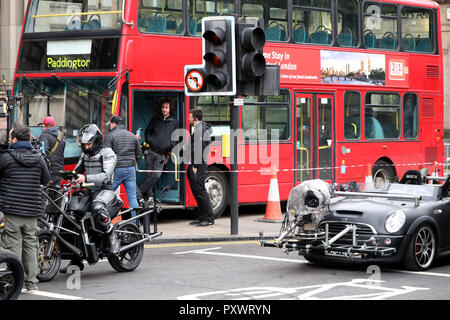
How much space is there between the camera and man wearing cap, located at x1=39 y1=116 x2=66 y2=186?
14047 millimetres

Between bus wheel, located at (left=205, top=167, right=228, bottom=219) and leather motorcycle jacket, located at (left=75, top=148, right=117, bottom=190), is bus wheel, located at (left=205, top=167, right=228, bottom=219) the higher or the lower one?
the lower one

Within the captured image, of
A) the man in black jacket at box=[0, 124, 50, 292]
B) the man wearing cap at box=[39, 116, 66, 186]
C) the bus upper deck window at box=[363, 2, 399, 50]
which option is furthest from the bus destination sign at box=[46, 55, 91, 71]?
the bus upper deck window at box=[363, 2, 399, 50]

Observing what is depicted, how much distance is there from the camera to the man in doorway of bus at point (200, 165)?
1512 cm

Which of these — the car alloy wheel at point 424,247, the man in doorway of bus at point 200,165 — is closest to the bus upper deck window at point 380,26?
the man in doorway of bus at point 200,165

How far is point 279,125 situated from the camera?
1758cm

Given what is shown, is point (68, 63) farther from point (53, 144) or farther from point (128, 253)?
point (128, 253)

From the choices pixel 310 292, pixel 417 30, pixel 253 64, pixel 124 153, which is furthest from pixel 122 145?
pixel 417 30

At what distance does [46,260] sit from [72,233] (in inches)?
15.5

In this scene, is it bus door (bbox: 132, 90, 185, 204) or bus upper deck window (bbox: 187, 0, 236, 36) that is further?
bus door (bbox: 132, 90, 185, 204)

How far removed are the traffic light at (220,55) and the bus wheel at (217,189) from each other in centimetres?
338

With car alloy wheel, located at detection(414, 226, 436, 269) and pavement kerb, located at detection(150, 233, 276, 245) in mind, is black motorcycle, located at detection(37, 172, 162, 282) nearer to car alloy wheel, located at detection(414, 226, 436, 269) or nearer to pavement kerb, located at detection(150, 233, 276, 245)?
pavement kerb, located at detection(150, 233, 276, 245)

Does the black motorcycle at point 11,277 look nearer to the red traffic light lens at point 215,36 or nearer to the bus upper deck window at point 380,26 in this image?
the red traffic light lens at point 215,36

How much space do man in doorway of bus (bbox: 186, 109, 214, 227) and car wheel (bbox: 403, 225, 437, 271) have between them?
545 centimetres

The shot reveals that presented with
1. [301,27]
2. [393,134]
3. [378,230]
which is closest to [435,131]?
[393,134]
